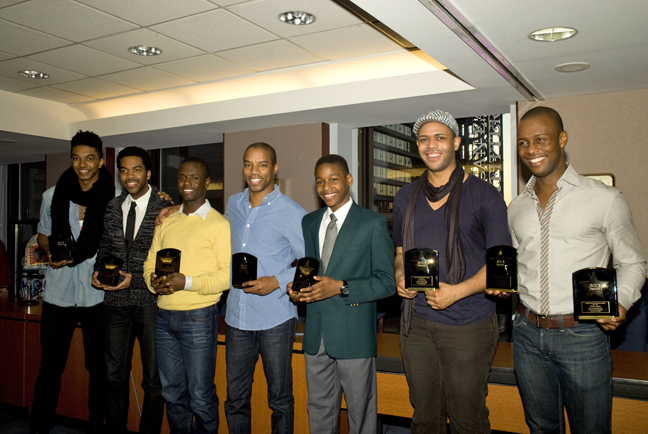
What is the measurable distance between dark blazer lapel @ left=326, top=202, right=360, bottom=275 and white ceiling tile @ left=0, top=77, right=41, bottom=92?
4.19m

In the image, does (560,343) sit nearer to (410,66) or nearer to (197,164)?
(197,164)

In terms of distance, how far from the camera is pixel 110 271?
2703mm

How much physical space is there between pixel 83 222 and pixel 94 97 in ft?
10.0

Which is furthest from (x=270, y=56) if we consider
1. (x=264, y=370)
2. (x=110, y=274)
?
(x=264, y=370)

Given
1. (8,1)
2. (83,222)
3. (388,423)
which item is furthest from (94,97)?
(388,423)

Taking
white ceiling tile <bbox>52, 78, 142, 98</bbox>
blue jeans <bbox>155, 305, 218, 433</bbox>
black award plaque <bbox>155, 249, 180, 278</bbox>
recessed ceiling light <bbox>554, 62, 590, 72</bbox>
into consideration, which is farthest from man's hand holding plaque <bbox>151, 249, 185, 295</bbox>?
white ceiling tile <bbox>52, 78, 142, 98</bbox>

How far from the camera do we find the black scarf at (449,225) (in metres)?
2.04

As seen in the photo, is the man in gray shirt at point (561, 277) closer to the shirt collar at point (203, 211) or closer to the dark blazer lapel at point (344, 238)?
the dark blazer lapel at point (344, 238)

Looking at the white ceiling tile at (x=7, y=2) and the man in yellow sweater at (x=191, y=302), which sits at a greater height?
the white ceiling tile at (x=7, y=2)

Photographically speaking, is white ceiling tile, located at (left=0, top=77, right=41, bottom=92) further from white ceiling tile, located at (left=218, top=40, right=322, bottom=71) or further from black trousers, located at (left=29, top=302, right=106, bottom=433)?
black trousers, located at (left=29, top=302, right=106, bottom=433)

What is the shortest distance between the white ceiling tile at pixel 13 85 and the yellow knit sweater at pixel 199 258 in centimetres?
331

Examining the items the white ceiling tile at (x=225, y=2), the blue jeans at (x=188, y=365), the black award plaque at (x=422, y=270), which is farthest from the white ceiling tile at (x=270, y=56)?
the black award plaque at (x=422, y=270)

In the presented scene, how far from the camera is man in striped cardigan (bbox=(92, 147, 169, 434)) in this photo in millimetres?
2789

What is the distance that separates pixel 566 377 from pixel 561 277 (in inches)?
15.2
